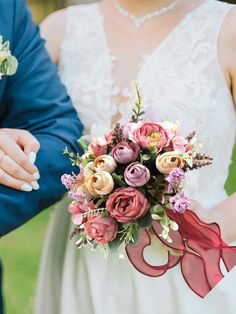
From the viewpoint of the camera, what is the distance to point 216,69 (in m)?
2.92

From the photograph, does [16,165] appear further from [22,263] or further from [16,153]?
[22,263]

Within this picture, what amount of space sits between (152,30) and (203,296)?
3.35ft

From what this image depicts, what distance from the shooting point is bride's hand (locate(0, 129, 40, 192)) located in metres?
2.69

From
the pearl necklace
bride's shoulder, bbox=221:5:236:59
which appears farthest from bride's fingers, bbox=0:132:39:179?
bride's shoulder, bbox=221:5:236:59

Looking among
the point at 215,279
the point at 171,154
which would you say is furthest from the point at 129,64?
the point at 215,279

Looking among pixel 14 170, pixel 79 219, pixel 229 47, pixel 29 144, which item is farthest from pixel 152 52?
pixel 79 219

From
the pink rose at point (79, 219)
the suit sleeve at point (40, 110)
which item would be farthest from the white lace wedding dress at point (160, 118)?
the pink rose at point (79, 219)

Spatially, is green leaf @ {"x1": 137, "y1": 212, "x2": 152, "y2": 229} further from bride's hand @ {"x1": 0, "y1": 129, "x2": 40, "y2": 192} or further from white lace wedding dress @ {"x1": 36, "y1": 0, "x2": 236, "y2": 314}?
bride's hand @ {"x1": 0, "y1": 129, "x2": 40, "y2": 192}

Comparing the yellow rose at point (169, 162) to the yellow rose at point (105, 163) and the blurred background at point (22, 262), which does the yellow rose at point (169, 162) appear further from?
the blurred background at point (22, 262)

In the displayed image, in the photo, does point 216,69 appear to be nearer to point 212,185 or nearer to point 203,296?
point 212,185

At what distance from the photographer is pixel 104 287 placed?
113 inches

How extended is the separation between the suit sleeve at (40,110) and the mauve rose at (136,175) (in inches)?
17.2

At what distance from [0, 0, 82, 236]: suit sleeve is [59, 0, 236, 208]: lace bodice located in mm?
118

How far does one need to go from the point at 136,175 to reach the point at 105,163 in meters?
0.10
